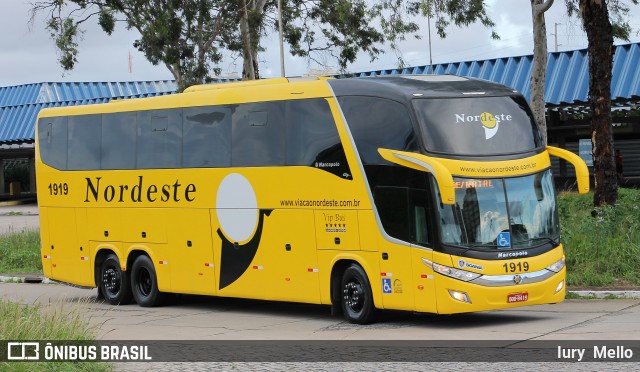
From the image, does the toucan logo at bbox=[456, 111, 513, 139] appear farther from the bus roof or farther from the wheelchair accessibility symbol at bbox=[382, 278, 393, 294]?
the wheelchair accessibility symbol at bbox=[382, 278, 393, 294]

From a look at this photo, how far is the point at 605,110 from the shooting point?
25062 millimetres

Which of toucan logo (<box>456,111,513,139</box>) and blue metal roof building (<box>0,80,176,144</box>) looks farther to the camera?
blue metal roof building (<box>0,80,176,144</box>)

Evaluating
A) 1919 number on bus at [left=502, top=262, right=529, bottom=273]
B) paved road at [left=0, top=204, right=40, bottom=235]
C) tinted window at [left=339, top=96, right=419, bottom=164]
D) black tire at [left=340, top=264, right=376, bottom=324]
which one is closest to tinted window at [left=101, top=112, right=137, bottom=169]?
tinted window at [left=339, top=96, right=419, bottom=164]

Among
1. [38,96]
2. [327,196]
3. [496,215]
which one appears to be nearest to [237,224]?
[327,196]

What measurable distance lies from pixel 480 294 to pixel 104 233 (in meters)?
9.29

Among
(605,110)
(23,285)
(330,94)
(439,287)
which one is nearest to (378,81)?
(330,94)

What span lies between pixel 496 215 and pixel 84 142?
32.2 ft

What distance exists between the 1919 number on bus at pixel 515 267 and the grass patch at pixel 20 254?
1766cm

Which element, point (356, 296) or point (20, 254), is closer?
point (356, 296)

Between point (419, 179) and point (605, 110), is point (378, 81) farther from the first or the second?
point (605, 110)

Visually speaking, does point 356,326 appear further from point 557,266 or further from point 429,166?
point 557,266

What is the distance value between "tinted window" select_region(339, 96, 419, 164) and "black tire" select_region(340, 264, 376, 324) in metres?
1.72

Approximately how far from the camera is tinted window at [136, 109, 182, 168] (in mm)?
20719

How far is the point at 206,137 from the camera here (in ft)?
65.5
